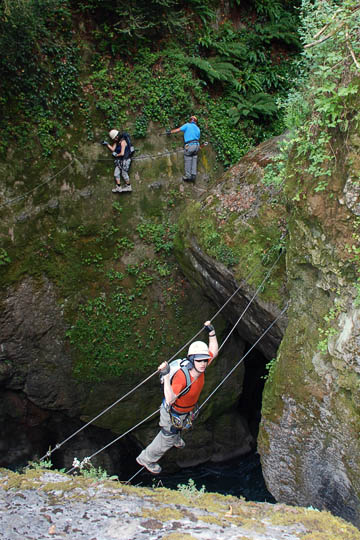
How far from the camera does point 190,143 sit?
11312 millimetres

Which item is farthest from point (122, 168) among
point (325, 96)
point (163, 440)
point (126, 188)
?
point (163, 440)

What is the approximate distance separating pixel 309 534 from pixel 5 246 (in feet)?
31.3

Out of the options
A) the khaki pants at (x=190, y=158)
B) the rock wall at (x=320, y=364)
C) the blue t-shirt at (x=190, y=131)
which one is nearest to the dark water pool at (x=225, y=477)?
the rock wall at (x=320, y=364)

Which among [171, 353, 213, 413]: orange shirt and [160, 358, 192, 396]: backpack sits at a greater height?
[160, 358, 192, 396]: backpack

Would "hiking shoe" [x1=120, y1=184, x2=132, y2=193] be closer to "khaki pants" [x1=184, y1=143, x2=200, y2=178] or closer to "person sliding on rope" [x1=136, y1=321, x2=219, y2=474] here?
"khaki pants" [x1=184, y1=143, x2=200, y2=178]

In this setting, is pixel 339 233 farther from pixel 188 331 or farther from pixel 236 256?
pixel 188 331

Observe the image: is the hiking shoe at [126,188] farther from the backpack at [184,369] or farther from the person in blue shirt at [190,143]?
the backpack at [184,369]

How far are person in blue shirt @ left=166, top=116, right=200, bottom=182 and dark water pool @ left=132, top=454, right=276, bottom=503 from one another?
30.0 ft

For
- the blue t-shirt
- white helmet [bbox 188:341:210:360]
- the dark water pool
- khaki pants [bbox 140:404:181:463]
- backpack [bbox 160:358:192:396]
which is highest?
the blue t-shirt

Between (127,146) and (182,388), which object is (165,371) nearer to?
(182,388)

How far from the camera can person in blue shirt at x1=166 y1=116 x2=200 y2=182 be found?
36.8 feet

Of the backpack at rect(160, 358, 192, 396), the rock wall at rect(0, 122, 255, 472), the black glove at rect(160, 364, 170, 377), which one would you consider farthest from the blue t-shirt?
the black glove at rect(160, 364, 170, 377)

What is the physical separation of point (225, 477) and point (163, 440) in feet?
23.1

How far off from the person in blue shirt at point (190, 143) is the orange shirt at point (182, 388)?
22.6ft
